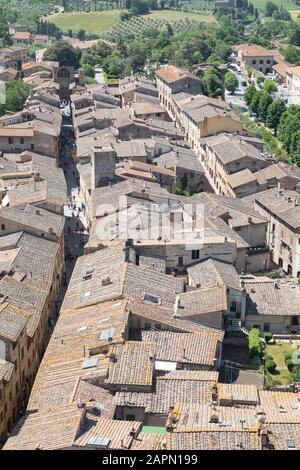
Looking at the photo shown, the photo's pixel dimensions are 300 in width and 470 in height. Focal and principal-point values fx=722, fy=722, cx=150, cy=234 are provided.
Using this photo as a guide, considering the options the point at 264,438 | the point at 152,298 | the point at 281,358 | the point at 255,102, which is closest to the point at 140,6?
the point at 255,102

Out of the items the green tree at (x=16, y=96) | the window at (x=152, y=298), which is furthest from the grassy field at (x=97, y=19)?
the window at (x=152, y=298)

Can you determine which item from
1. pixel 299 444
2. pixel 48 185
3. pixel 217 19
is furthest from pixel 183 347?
Answer: pixel 217 19

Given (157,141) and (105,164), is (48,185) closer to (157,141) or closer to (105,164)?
(105,164)

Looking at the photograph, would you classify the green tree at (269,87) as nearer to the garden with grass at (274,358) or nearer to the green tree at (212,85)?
the green tree at (212,85)

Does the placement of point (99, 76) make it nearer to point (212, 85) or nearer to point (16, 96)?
point (212, 85)

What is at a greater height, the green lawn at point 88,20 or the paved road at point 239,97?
the paved road at point 239,97
